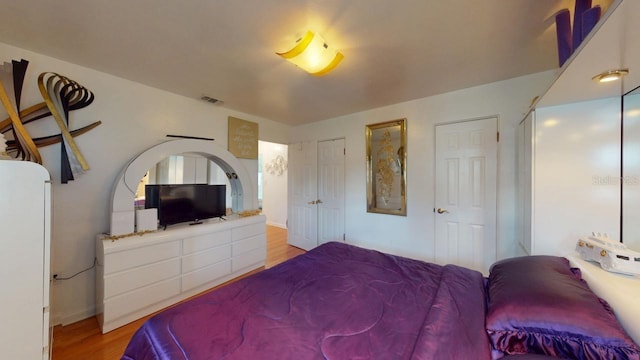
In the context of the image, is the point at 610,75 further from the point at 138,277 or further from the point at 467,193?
the point at 138,277

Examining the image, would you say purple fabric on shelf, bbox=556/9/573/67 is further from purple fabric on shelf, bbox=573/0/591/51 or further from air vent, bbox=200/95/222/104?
air vent, bbox=200/95/222/104

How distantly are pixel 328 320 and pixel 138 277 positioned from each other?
205cm

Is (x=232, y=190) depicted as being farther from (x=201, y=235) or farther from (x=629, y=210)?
(x=629, y=210)

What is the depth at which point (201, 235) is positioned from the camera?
101 inches

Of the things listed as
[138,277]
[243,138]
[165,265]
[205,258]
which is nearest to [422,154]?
[243,138]

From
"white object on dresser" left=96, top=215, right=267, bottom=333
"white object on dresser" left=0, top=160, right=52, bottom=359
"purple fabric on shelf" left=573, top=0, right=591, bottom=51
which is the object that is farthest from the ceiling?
"white object on dresser" left=96, top=215, right=267, bottom=333

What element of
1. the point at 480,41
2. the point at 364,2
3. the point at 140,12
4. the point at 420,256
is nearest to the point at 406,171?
the point at 420,256

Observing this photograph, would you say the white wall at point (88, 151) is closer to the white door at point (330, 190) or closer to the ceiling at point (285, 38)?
the ceiling at point (285, 38)

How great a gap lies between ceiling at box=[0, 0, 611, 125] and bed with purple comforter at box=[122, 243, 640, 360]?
1.55 meters

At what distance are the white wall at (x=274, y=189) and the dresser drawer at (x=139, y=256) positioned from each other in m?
3.47

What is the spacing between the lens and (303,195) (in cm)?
416

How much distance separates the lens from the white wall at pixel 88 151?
75.4 inches

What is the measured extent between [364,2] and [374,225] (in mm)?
2680

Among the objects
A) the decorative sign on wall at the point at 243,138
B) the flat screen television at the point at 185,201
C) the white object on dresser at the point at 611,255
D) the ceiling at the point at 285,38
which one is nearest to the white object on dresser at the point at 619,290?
the white object on dresser at the point at 611,255
